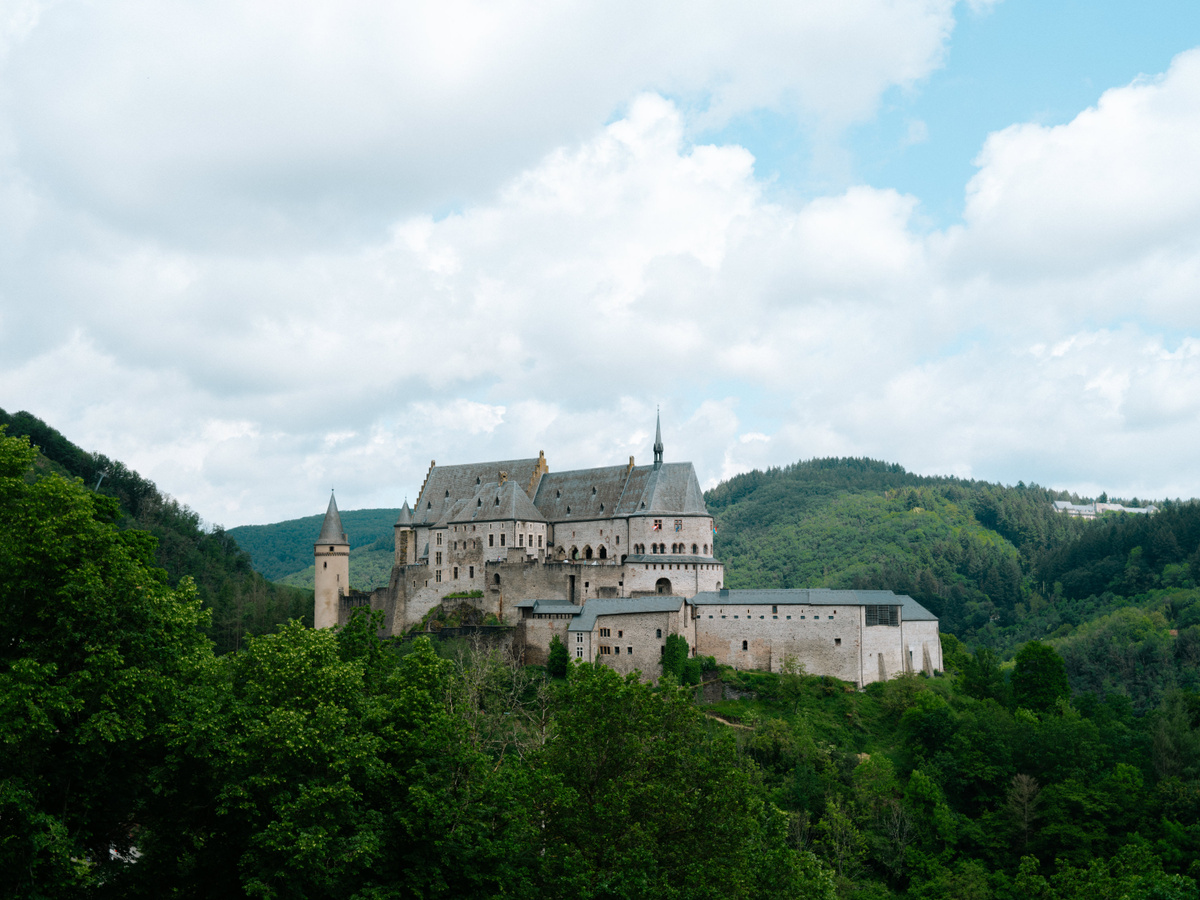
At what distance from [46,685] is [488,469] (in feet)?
233

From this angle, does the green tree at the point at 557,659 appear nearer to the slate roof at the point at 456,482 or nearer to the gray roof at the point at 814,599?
the gray roof at the point at 814,599

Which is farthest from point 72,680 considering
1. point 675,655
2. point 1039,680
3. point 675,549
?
point 1039,680

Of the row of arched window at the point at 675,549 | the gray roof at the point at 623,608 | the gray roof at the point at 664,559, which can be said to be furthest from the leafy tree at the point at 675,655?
the row of arched window at the point at 675,549

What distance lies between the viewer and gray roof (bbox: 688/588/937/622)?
243 ft

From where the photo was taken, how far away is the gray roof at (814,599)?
73.9 meters

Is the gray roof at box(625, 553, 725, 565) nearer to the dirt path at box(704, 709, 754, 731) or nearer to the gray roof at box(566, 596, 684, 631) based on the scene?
the gray roof at box(566, 596, 684, 631)

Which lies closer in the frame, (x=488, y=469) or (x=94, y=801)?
(x=94, y=801)

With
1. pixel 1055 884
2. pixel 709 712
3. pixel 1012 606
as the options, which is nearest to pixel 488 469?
pixel 709 712

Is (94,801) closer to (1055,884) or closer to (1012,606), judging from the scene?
(1055,884)

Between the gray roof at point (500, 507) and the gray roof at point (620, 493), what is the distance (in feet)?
8.57

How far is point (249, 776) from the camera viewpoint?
2612cm

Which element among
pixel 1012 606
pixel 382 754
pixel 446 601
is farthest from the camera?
Answer: pixel 1012 606

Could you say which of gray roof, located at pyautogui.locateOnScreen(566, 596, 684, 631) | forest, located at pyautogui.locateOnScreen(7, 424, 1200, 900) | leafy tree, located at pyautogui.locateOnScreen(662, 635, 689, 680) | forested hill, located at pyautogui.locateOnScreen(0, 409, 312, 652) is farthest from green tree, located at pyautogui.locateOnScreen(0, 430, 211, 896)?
forested hill, located at pyautogui.locateOnScreen(0, 409, 312, 652)

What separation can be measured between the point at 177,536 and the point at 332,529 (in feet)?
144
